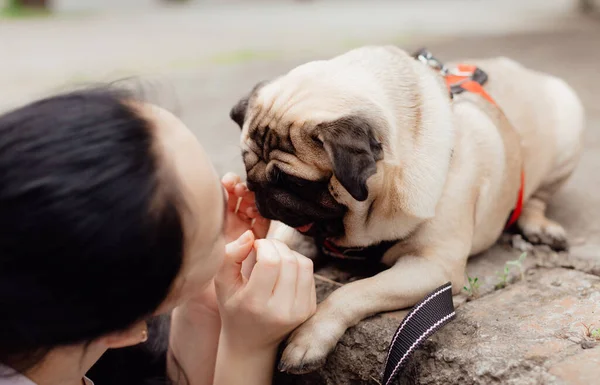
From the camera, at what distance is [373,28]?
23.3 feet

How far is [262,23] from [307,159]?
6814 millimetres

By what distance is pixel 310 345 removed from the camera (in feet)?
4.45

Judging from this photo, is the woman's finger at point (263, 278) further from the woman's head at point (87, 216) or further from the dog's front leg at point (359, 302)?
the woman's head at point (87, 216)

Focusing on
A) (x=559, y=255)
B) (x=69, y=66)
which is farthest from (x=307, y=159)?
(x=69, y=66)

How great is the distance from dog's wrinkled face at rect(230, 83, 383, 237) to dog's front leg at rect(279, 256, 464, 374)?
167mm

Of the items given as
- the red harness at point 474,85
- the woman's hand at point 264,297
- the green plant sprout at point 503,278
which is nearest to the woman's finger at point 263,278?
the woman's hand at point 264,297

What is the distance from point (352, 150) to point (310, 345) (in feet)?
1.23

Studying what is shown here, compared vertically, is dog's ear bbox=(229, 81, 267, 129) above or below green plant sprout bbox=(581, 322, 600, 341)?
above

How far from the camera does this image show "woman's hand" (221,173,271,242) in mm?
1660

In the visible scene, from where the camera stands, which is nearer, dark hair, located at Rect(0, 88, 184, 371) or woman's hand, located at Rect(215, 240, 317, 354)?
dark hair, located at Rect(0, 88, 184, 371)

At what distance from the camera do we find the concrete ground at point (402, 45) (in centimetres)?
132

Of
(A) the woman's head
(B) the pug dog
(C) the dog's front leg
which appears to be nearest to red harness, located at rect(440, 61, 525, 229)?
(B) the pug dog

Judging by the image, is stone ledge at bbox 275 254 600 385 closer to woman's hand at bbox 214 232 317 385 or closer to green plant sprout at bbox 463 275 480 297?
green plant sprout at bbox 463 275 480 297

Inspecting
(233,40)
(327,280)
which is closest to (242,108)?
(327,280)
